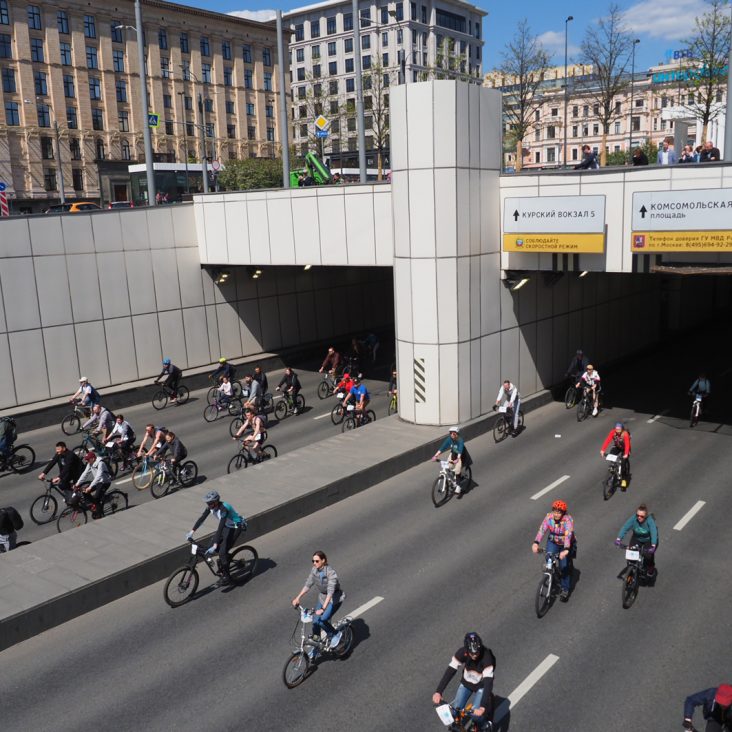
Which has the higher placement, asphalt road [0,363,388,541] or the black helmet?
the black helmet

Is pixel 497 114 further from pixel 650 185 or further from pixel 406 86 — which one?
pixel 650 185

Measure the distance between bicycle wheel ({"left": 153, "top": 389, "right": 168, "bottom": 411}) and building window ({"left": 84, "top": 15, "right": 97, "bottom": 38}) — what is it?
6729 cm

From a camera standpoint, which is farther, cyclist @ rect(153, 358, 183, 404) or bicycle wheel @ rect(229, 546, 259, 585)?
cyclist @ rect(153, 358, 183, 404)

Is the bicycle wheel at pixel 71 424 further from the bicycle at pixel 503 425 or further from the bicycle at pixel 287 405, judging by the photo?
the bicycle at pixel 503 425

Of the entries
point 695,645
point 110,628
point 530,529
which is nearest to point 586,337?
point 530,529

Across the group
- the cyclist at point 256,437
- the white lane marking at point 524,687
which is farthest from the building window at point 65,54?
the white lane marking at point 524,687

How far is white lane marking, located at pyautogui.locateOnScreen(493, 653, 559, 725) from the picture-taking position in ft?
30.7

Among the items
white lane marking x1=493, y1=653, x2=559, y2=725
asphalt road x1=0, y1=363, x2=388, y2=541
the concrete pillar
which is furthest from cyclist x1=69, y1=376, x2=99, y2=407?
white lane marking x1=493, y1=653, x2=559, y2=725

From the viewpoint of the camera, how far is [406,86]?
2009 centimetres

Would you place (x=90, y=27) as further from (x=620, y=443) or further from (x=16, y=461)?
(x=620, y=443)

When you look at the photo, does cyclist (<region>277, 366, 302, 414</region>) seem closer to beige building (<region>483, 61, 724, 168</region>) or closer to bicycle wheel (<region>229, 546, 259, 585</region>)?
bicycle wheel (<region>229, 546, 259, 585</region>)

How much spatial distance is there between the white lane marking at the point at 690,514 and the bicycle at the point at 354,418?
9.81 m

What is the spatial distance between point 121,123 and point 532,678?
279 feet

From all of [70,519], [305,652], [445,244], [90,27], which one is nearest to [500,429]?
[445,244]
